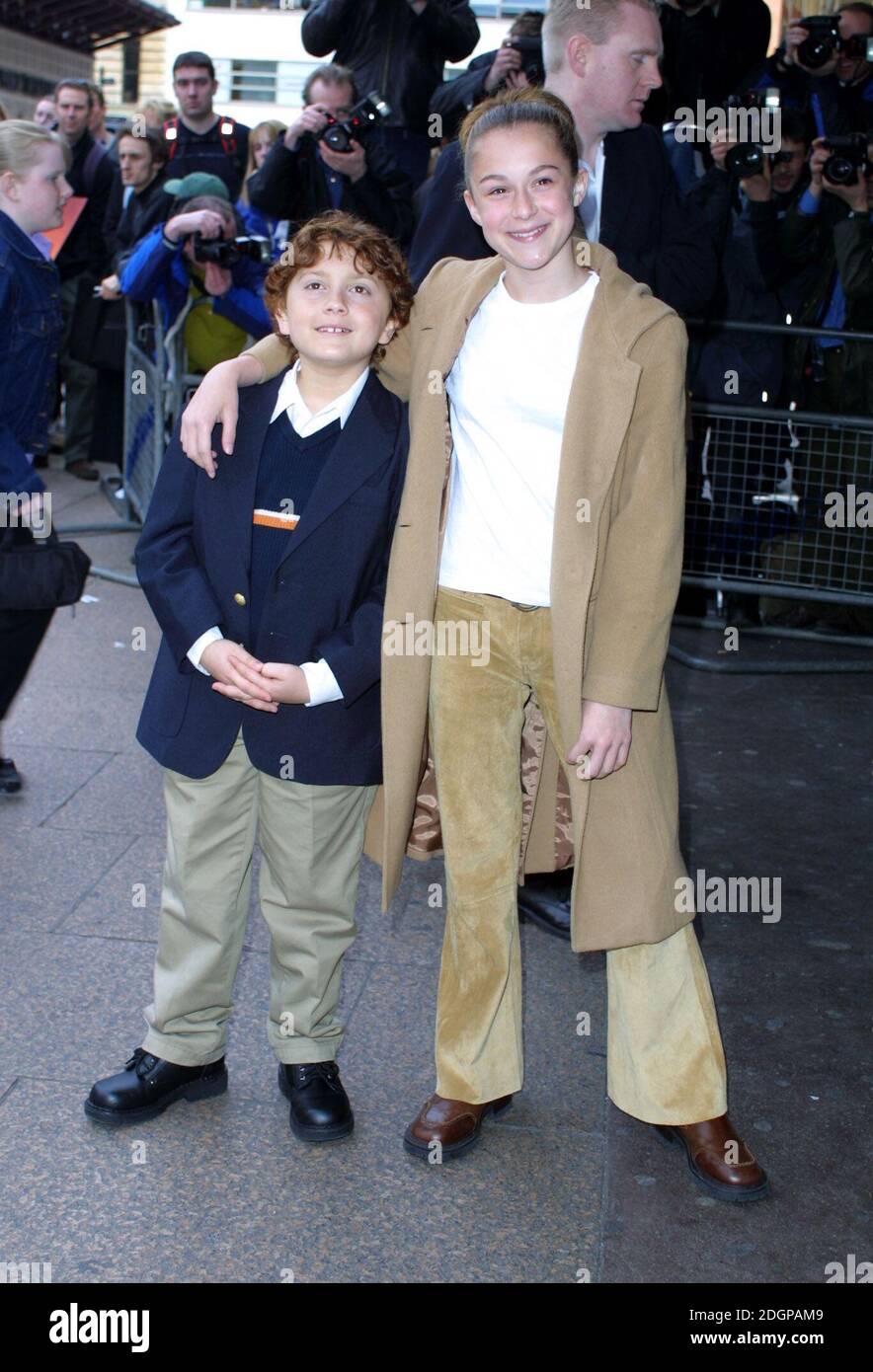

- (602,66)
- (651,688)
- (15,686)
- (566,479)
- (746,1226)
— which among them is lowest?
(746,1226)

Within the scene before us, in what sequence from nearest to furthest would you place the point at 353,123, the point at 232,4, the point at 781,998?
the point at 781,998 < the point at 353,123 < the point at 232,4

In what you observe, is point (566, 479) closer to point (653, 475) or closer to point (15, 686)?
point (653, 475)

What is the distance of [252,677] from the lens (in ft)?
9.52

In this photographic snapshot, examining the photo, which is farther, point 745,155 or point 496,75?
point 745,155

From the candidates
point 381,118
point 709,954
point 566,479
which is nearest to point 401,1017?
point 709,954

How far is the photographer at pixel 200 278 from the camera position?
7312 millimetres

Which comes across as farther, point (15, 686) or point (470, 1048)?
point (15, 686)

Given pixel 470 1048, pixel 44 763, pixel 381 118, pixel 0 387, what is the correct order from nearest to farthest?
pixel 470 1048
pixel 0 387
pixel 44 763
pixel 381 118

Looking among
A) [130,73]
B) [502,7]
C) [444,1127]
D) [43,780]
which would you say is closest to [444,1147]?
[444,1127]

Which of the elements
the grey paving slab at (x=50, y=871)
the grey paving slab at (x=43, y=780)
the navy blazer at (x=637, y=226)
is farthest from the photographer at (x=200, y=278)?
the grey paving slab at (x=50, y=871)

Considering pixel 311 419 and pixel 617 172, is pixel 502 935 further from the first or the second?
pixel 617 172

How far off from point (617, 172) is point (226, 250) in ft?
11.9

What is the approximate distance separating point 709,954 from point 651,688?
1538 mm

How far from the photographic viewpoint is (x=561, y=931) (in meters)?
4.26
